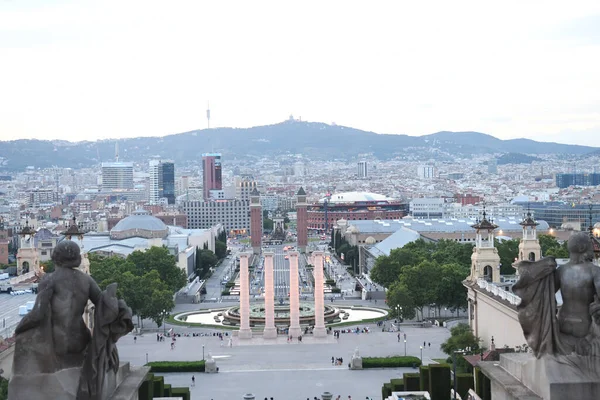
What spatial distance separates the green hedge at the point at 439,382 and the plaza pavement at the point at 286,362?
25.4ft

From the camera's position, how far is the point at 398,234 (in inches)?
3593

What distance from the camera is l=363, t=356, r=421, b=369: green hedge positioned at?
3891cm

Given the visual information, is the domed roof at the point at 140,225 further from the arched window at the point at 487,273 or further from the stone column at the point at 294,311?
the arched window at the point at 487,273

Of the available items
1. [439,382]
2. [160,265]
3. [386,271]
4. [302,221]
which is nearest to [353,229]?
[302,221]

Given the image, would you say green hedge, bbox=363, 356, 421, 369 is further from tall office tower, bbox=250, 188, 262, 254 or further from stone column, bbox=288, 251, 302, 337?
tall office tower, bbox=250, 188, 262, 254

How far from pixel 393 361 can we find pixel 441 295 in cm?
1573

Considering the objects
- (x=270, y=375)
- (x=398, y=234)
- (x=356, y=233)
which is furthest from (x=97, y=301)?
(x=356, y=233)

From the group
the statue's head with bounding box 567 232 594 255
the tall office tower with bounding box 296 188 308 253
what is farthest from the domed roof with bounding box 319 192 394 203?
the statue's head with bounding box 567 232 594 255

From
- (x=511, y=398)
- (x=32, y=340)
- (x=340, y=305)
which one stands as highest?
(x=32, y=340)

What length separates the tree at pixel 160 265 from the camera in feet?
218

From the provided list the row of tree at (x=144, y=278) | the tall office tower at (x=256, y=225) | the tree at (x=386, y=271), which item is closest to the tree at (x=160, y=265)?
the row of tree at (x=144, y=278)

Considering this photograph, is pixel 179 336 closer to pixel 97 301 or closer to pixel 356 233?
pixel 97 301

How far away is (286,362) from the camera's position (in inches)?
1666

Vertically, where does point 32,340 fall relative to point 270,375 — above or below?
above
